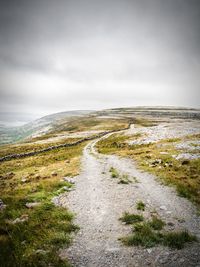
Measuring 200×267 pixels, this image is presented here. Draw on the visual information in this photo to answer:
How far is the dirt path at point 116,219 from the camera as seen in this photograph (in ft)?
24.2

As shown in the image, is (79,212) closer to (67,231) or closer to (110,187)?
(67,231)

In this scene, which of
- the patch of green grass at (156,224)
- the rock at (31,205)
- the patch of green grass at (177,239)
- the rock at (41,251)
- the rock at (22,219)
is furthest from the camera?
the rock at (31,205)

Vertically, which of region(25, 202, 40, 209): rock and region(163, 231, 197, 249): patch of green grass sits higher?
region(25, 202, 40, 209): rock

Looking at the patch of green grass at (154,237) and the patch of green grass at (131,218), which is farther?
the patch of green grass at (131,218)

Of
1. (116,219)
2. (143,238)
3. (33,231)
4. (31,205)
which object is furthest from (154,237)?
(31,205)

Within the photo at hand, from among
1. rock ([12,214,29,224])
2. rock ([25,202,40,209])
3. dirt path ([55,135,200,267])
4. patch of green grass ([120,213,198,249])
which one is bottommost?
dirt path ([55,135,200,267])

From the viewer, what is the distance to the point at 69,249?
8031 millimetres

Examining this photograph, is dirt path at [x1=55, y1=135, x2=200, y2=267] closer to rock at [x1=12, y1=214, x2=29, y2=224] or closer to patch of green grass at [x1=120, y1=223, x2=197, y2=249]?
patch of green grass at [x1=120, y1=223, x2=197, y2=249]

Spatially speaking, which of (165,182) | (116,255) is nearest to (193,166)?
(165,182)

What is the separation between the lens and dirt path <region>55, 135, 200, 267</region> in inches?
291

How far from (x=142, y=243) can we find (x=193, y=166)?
589 inches

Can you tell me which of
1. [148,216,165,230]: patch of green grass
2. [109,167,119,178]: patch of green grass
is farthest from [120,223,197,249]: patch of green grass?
[109,167,119,178]: patch of green grass

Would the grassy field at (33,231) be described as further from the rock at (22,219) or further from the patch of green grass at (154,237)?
the patch of green grass at (154,237)

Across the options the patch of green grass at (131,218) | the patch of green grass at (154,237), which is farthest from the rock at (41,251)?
the patch of green grass at (131,218)
